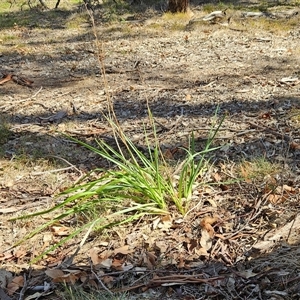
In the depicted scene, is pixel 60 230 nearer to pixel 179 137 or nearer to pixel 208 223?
pixel 208 223

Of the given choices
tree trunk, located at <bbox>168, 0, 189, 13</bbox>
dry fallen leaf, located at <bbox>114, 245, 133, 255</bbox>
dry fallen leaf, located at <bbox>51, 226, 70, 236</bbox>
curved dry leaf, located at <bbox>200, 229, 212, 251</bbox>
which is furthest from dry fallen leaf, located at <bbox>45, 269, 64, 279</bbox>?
tree trunk, located at <bbox>168, 0, 189, 13</bbox>

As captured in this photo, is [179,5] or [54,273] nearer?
[54,273]

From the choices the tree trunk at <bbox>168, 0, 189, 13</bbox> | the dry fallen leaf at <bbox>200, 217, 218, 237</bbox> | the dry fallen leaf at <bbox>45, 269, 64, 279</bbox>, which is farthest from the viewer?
the tree trunk at <bbox>168, 0, 189, 13</bbox>

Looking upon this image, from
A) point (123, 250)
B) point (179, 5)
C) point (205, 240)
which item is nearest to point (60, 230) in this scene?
point (123, 250)

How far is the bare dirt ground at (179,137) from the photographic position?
249 centimetres

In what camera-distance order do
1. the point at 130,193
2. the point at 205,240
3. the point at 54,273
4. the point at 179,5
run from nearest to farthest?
the point at 54,273 < the point at 205,240 < the point at 130,193 < the point at 179,5

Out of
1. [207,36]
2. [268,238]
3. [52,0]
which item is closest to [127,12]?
[207,36]

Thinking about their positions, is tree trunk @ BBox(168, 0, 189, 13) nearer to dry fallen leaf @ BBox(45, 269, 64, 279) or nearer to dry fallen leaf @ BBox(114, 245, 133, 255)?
dry fallen leaf @ BBox(114, 245, 133, 255)

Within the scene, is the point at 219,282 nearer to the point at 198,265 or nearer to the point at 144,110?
the point at 198,265

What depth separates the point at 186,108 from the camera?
5000mm

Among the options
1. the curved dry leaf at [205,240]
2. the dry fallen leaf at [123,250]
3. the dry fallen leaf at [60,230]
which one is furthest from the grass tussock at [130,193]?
the curved dry leaf at [205,240]

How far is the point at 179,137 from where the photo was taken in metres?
4.20

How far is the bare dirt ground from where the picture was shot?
249 centimetres

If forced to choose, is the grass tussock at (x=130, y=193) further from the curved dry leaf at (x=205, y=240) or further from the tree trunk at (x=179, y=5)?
the tree trunk at (x=179, y=5)
